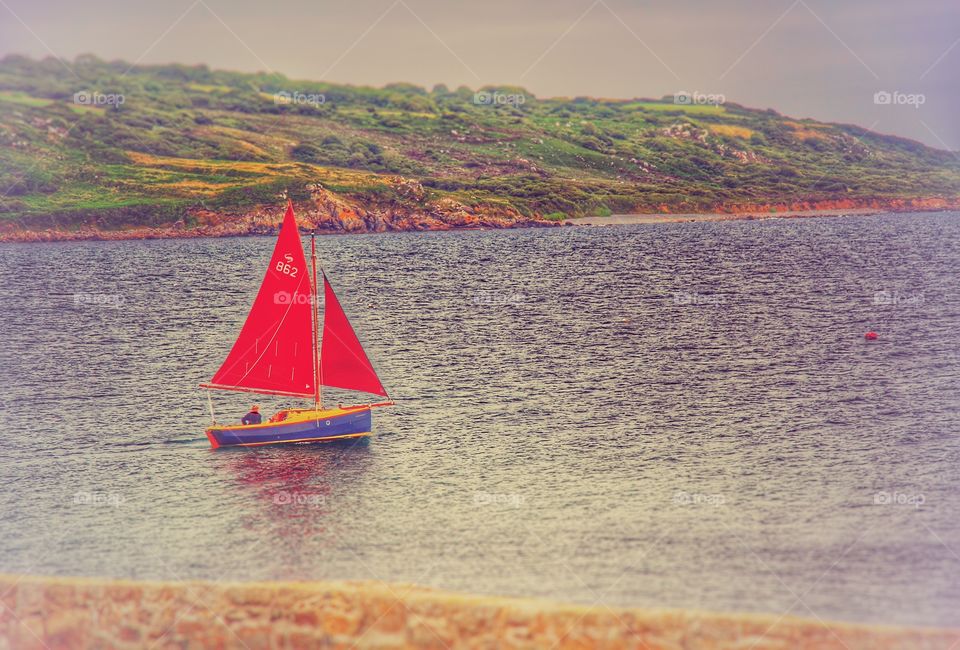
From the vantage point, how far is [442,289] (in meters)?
122

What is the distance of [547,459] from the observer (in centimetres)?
5112

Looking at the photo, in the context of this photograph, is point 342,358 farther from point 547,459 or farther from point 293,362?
point 547,459

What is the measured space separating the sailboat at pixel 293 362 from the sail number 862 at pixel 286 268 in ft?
0.04

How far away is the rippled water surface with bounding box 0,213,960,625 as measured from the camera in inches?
1443

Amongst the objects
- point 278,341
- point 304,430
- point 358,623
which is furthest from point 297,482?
point 358,623

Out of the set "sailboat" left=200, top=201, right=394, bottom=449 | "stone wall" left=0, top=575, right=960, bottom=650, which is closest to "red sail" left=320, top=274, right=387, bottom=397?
"sailboat" left=200, top=201, right=394, bottom=449

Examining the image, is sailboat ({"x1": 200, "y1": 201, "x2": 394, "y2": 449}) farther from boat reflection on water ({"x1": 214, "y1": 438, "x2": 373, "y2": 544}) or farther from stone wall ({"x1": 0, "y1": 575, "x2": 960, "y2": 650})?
stone wall ({"x1": 0, "y1": 575, "x2": 960, "y2": 650})

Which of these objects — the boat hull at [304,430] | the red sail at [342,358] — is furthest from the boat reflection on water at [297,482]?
the red sail at [342,358]

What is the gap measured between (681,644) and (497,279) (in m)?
108

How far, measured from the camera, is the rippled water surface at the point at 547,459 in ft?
120

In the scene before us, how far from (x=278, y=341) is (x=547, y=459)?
714 inches

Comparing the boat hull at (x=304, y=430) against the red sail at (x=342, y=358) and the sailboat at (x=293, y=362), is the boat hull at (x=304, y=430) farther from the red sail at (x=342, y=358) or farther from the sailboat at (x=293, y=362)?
the red sail at (x=342, y=358)

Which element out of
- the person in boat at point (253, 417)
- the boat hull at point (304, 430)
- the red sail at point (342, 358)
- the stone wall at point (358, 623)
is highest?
the red sail at point (342, 358)

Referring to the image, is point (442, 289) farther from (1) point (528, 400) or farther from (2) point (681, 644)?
(2) point (681, 644)
